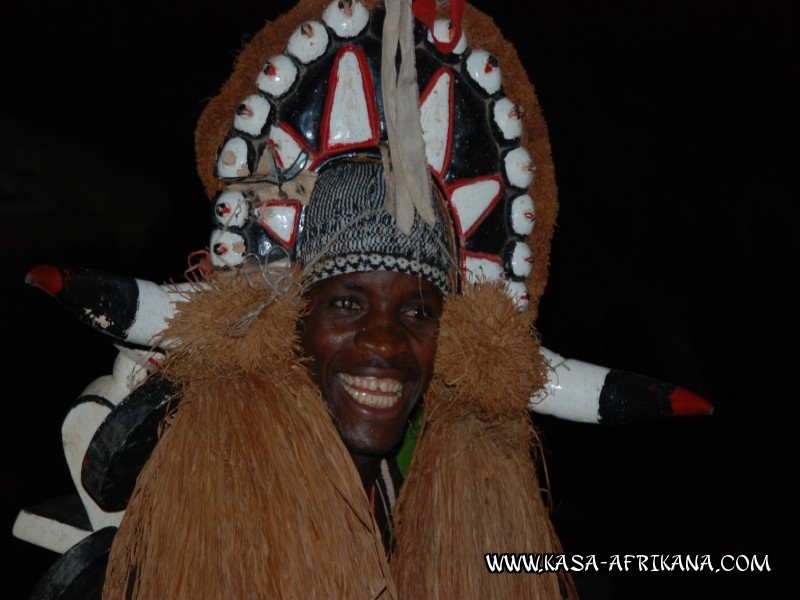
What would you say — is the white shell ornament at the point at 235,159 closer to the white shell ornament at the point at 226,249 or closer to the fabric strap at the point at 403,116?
the white shell ornament at the point at 226,249

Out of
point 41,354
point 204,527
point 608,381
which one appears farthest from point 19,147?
point 608,381

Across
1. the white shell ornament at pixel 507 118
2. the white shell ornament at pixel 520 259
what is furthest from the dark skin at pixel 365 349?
the white shell ornament at pixel 507 118

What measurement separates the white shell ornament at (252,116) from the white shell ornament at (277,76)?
1.2 inches

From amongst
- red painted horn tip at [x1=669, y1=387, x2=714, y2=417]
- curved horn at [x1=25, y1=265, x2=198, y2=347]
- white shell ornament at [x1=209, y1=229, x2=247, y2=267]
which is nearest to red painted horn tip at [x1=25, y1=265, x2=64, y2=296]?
curved horn at [x1=25, y1=265, x2=198, y2=347]

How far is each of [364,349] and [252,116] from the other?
0.53 m

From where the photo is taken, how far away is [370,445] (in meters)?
Result: 1.79

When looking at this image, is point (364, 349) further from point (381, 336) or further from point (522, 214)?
point (522, 214)

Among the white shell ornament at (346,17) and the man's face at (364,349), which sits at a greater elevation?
the white shell ornament at (346,17)

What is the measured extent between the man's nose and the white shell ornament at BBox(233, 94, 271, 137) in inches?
17.9

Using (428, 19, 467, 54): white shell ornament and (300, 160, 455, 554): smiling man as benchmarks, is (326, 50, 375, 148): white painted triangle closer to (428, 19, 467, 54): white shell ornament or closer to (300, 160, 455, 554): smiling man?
(300, 160, 455, 554): smiling man

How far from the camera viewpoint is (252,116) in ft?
5.96

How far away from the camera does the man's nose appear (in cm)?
175

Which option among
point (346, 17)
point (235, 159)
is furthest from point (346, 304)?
point (346, 17)

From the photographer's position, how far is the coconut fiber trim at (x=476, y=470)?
1.83 meters
